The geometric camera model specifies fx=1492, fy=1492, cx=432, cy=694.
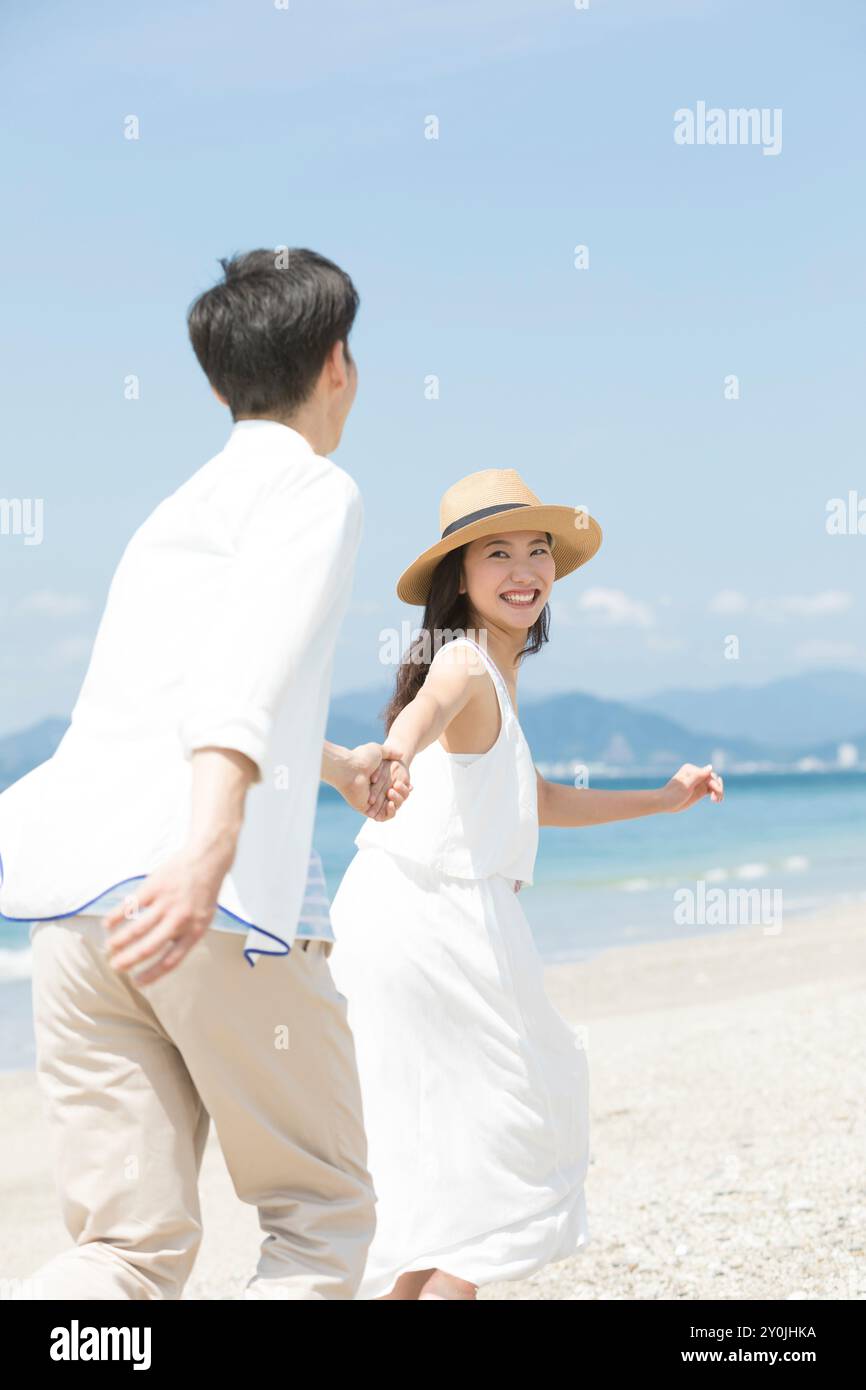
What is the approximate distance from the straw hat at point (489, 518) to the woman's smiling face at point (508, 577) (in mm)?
37

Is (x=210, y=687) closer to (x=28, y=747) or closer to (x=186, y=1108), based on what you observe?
(x=186, y=1108)

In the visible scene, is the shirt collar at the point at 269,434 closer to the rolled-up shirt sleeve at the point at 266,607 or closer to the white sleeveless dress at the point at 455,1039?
the rolled-up shirt sleeve at the point at 266,607

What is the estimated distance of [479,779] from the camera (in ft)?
11.6

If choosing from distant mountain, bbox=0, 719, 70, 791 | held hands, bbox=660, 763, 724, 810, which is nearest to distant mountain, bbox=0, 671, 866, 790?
distant mountain, bbox=0, 719, 70, 791

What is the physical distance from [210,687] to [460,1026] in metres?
1.75

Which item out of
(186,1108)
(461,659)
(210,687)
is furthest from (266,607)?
(461,659)

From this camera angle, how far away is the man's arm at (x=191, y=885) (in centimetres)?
182

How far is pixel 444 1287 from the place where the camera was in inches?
132

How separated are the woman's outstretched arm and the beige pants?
1797 mm

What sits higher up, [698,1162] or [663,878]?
[698,1162]

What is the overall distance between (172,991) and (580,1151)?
1.88m

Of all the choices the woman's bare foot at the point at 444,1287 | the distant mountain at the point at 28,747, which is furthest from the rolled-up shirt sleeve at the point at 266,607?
the distant mountain at the point at 28,747
